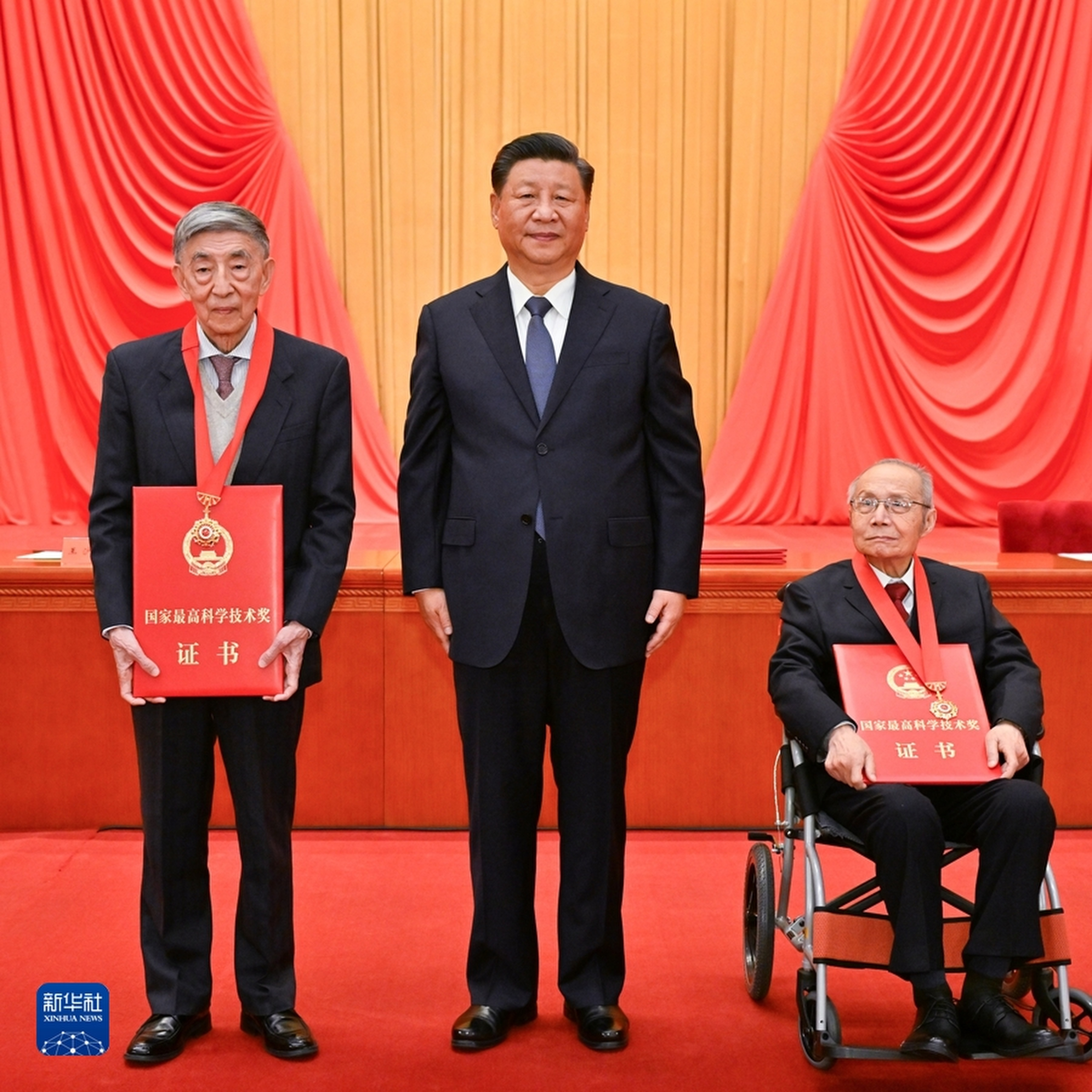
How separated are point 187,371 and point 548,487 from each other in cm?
64

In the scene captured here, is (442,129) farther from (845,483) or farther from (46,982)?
(46,982)

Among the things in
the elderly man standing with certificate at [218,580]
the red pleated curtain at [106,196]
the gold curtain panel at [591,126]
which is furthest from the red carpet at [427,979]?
the gold curtain panel at [591,126]

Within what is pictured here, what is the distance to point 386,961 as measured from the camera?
2805mm

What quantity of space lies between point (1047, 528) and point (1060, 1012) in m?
2.51

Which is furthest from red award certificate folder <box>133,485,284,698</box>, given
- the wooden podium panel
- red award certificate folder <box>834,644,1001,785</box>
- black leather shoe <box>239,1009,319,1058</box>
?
the wooden podium panel

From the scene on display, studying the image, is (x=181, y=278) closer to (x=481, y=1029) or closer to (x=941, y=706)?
(x=481, y=1029)

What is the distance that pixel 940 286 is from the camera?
23.1 feet

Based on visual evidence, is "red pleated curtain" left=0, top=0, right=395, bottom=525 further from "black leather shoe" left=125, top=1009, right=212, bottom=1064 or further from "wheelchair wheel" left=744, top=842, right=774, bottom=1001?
"black leather shoe" left=125, top=1009, right=212, bottom=1064

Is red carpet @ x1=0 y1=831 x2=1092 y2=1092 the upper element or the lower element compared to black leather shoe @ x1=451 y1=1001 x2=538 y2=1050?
lower

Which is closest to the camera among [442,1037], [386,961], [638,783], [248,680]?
[248,680]

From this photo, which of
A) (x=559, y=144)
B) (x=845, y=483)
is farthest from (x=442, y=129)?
(x=559, y=144)

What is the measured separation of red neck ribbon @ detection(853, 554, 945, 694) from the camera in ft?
8.17

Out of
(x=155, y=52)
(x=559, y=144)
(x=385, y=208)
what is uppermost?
(x=155, y=52)

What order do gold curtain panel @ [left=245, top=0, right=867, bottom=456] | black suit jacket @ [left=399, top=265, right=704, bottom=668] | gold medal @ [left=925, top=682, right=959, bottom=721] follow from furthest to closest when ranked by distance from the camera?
gold curtain panel @ [left=245, top=0, right=867, bottom=456] → gold medal @ [left=925, top=682, right=959, bottom=721] → black suit jacket @ [left=399, top=265, right=704, bottom=668]
